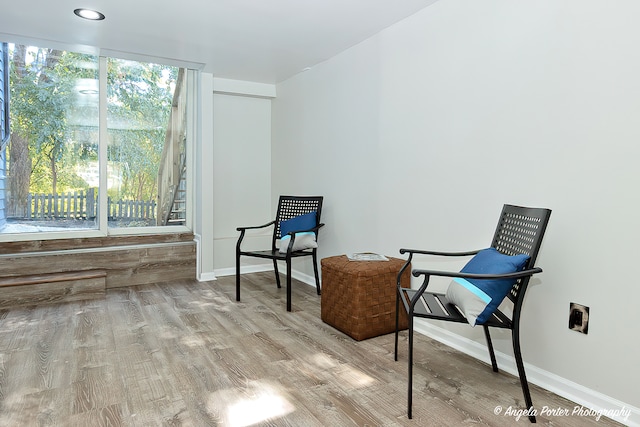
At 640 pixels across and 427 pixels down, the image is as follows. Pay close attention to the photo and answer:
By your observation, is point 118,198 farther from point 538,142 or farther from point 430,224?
point 538,142

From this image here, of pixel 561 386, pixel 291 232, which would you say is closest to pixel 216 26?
pixel 291 232

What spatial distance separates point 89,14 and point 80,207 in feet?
6.21

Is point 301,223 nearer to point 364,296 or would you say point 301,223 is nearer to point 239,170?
point 364,296

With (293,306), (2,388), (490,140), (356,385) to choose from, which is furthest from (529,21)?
(2,388)

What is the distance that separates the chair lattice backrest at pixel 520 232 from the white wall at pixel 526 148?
0.17 meters

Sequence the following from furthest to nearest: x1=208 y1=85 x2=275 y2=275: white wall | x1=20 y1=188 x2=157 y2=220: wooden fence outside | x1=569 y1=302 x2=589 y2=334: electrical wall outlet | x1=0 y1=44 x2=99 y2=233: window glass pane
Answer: x1=208 y1=85 x2=275 y2=275: white wall, x1=20 y1=188 x2=157 y2=220: wooden fence outside, x1=0 y1=44 x2=99 y2=233: window glass pane, x1=569 y1=302 x2=589 y2=334: electrical wall outlet

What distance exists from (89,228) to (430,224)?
3330mm

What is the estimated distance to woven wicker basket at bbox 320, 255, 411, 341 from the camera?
8.84ft

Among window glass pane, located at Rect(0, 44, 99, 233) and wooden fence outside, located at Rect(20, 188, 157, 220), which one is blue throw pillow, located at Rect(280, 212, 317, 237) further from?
window glass pane, located at Rect(0, 44, 99, 233)

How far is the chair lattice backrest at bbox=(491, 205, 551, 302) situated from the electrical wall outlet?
0.30 m

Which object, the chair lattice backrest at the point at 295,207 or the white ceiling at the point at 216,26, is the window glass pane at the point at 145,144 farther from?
the chair lattice backrest at the point at 295,207

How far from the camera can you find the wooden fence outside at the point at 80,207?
386 cm

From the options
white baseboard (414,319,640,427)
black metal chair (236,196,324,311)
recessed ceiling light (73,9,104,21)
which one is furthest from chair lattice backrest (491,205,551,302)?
recessed ceiling light (73,9,104,21)

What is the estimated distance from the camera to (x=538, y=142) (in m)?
2.14
